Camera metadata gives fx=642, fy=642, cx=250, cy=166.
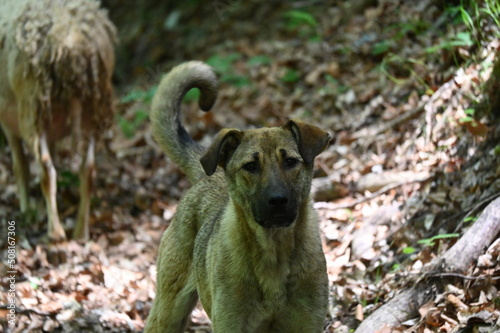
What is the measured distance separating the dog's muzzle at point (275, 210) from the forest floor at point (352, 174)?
151 centimetres

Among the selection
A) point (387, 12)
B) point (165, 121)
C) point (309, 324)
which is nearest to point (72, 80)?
point (165, 121)

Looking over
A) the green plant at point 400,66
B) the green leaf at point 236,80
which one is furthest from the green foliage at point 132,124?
the green plant at point 400,66

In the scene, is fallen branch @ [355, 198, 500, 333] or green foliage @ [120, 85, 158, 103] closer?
fallen branch @ [355, 198, 500, 333]

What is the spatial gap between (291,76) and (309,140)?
7459 mm

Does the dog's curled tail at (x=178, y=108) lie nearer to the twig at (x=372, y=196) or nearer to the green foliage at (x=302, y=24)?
the twig at (x=372, y=196)

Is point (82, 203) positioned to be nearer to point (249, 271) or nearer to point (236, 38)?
point (249, 271)

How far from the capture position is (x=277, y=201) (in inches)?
162

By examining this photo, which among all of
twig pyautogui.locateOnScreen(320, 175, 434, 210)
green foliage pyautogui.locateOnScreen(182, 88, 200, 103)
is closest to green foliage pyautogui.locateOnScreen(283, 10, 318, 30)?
green foliage pyautogui.locateOnScreen(182, 88, 200, 103)

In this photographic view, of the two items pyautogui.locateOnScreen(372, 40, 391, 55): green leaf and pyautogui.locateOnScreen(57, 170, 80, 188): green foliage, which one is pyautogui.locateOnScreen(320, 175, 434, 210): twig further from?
pyautogui.locateOnScreen(57, 170, 80, 188): green foliage

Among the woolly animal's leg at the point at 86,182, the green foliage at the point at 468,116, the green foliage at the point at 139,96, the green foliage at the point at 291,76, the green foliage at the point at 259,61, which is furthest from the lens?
the green foliage at the point at 259,61

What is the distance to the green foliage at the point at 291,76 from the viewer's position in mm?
11695

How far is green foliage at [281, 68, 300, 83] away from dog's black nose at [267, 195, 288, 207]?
307 inches

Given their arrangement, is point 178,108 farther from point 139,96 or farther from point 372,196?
point 139,96

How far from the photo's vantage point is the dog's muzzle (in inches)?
162
